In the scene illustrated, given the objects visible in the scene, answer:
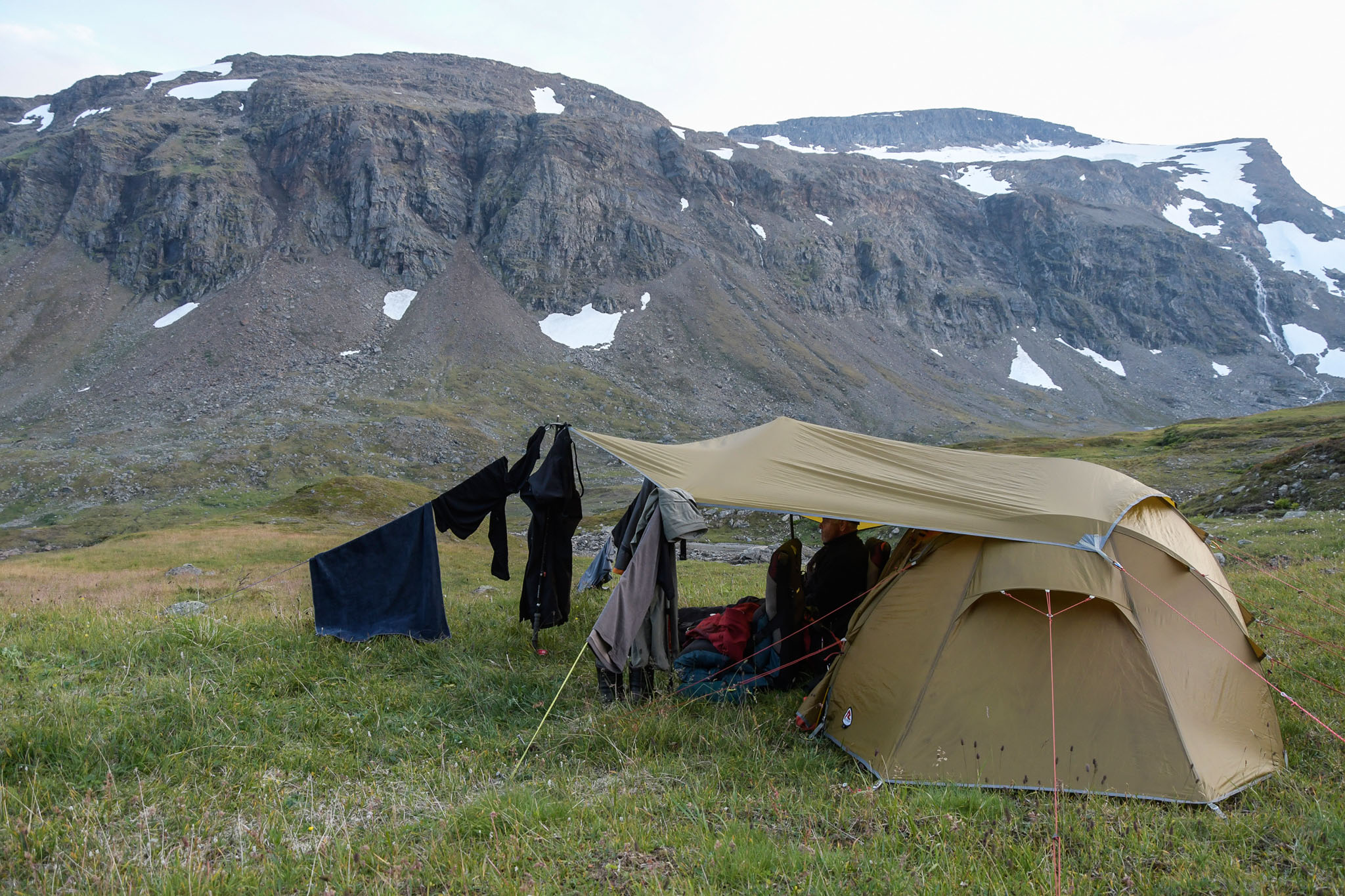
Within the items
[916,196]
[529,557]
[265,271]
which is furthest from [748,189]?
[529,557]

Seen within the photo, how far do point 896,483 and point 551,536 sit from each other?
412cm

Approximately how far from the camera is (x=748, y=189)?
123875 mm

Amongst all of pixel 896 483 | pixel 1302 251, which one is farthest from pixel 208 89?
pixel 1302 251

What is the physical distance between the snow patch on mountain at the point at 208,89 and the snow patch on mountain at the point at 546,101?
5092cm

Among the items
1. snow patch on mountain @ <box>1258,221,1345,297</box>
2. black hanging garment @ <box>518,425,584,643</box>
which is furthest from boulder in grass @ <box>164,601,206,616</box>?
snow patch on mountain @ <box>1258,221,1345,297</box>

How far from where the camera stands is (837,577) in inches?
327

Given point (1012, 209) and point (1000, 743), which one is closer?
point (1000, 743)

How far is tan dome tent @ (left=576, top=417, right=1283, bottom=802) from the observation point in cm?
563

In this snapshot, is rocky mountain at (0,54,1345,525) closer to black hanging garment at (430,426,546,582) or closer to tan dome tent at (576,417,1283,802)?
black hanging garment at (430,426,546,582)

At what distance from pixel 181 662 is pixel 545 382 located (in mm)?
76579

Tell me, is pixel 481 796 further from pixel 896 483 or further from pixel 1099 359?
pixel 1099 359

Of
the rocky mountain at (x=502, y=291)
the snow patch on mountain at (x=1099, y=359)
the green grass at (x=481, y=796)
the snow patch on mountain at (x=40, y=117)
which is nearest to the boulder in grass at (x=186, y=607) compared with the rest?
the green grass at (x=481, y=796)

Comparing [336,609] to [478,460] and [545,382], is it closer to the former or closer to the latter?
[478,460]

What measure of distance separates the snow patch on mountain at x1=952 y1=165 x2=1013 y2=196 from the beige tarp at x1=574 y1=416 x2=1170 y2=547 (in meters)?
182
